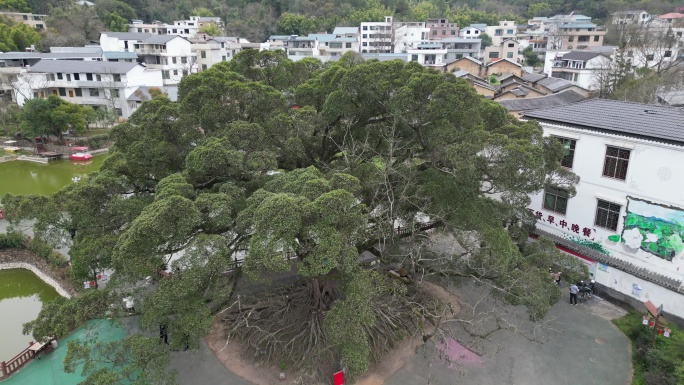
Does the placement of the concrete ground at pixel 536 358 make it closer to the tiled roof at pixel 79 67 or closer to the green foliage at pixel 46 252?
the green foliage at pixel 46 252

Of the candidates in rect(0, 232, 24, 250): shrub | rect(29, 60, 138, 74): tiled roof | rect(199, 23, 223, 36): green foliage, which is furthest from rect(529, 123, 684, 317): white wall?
rect(199, 23, 223, 36): green foliage

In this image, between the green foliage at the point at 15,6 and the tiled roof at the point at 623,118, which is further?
the green foliage at the point at 15,6

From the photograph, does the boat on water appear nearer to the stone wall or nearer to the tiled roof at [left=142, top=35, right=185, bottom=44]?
the stone wall

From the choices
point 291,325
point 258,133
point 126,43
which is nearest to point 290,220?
point 258,133

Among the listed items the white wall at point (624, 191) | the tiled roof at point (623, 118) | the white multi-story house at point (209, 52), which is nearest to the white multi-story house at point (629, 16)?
the white multi-story house at point (209, 52)

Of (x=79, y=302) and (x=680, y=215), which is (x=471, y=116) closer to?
(x=680, y=215)

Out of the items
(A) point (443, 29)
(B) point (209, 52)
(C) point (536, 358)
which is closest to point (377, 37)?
(A) point (443, 29)

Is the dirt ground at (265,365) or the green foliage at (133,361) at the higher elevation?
the green foliage at (133,361)
